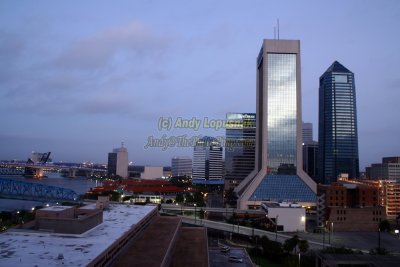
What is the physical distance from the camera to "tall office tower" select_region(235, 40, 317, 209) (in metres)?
75.3

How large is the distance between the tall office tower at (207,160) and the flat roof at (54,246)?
123121 mm

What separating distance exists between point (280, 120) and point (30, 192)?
166 ft

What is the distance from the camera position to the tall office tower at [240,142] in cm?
11531

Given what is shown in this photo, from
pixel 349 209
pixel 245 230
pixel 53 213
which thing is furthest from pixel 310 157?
pixel 53 213

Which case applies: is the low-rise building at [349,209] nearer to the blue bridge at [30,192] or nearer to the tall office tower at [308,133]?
the blue bridge at [30,192]

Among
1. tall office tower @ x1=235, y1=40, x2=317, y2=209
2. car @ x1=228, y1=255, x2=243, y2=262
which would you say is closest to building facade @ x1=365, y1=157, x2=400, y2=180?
tall office tower @ x1=235, y1=40, x2=317, y2=209

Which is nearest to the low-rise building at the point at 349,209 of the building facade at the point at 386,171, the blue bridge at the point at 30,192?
the blue bridge at the point at 30,192

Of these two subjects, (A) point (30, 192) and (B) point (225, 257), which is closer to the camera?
(B) point (225, 257)

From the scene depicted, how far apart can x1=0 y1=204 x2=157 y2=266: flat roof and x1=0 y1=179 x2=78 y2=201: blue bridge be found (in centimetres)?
5093

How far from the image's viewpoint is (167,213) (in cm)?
6600

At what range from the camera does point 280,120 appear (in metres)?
78.4

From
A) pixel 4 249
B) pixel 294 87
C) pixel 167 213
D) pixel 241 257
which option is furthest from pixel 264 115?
pixel 4 249

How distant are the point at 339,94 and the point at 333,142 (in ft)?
49.7

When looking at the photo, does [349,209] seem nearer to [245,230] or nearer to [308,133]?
[245,230]
